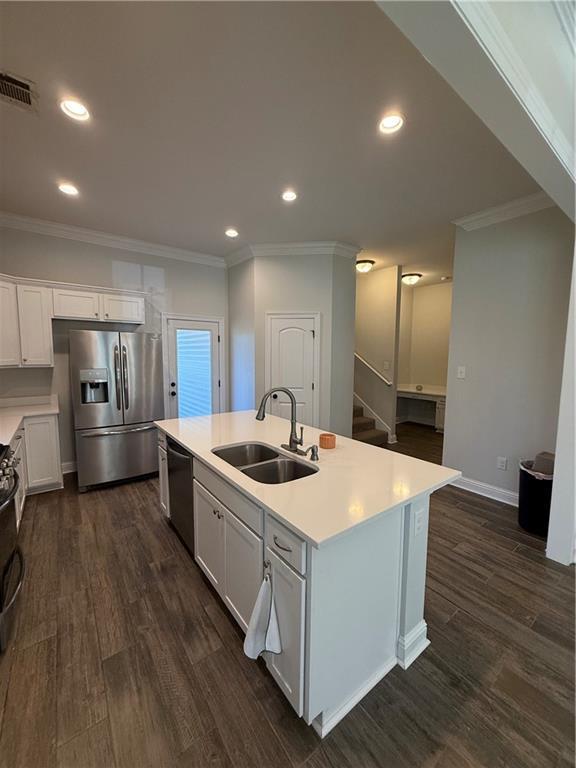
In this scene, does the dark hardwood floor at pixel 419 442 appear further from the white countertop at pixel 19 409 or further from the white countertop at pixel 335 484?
the white countertop at pixel 19 409

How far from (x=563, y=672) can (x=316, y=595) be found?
1422 millimetres

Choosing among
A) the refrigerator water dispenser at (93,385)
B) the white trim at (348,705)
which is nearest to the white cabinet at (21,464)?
the refrigerator water dispenser at (93,385)

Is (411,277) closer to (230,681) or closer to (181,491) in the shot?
(181,491)

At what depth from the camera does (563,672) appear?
1.54 meters

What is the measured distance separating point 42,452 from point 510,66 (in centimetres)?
438

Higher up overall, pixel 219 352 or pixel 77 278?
pixel 77 278

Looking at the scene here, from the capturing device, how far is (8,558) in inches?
69.7

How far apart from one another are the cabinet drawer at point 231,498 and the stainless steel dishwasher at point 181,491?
18 cm

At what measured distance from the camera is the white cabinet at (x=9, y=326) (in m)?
3.07

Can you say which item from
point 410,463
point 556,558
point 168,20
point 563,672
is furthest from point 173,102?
point 556,558

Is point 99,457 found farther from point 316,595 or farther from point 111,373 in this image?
point 316,595

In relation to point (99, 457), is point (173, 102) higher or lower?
higher

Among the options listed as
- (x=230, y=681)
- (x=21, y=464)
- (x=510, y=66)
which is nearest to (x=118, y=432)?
(x=21, y=464)

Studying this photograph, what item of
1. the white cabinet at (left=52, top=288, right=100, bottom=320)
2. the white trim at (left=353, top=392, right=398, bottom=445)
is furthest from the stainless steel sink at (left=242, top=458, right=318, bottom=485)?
the white trim at (left=353, top=392, right=398, bottom=445)
